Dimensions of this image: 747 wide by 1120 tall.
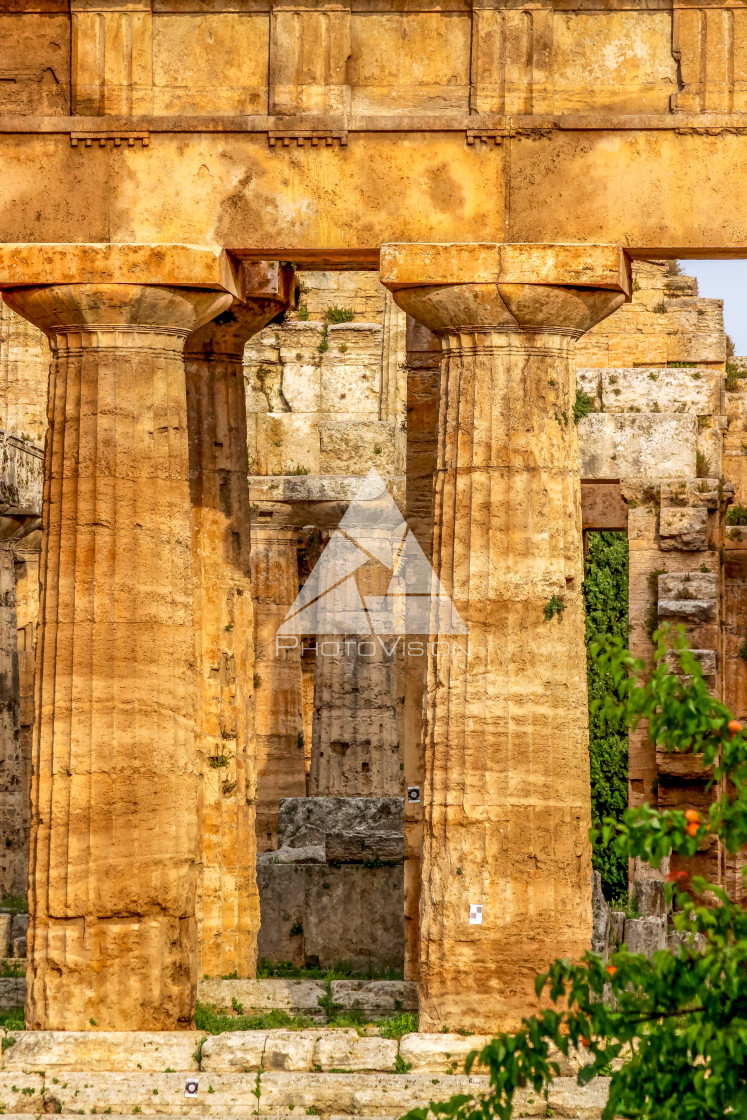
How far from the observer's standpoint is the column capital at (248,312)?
18.5 metres

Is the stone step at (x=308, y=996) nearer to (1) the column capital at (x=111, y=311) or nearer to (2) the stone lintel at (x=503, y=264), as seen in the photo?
(1) the column capital at (x=111, y=311)

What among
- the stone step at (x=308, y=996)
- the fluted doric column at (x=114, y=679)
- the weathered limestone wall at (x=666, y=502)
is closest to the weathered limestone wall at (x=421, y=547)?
the stone step at (x=308, y=996)

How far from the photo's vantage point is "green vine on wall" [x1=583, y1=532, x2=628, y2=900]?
29812 millimetres

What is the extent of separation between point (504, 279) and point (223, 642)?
4942 mm

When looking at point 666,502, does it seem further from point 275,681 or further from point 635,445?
point 275,681

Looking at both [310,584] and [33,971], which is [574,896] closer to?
[33,971]

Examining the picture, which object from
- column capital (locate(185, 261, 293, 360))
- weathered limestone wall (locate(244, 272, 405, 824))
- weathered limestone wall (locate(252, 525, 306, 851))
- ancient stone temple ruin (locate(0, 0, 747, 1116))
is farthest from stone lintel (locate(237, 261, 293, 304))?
weathered limestone wall (locate(252, 525, 306, 851))

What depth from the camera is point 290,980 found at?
61.1 feet

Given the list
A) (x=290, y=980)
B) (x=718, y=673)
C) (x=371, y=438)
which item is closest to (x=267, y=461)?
(x=371, y=438)

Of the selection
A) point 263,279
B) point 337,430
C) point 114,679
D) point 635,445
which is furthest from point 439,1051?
point 337,430

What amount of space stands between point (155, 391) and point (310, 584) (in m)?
14.7

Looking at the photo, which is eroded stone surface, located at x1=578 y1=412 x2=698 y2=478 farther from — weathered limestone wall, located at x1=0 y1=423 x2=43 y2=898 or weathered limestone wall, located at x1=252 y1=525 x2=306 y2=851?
weathered limestone wall, located at x1=0 y1=423 x2=43 y2=898

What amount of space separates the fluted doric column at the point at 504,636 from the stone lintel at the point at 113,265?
59.9 inches

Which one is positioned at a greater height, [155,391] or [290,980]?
[155,391]
